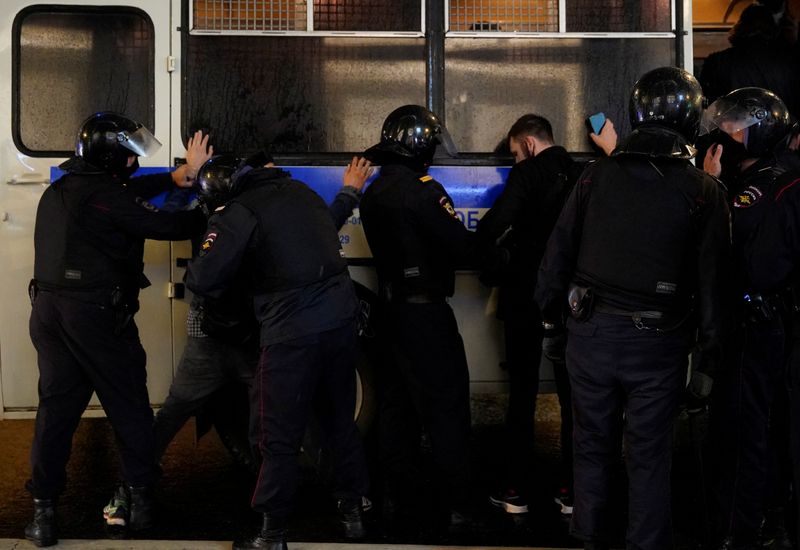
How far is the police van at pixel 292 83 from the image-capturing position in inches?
207

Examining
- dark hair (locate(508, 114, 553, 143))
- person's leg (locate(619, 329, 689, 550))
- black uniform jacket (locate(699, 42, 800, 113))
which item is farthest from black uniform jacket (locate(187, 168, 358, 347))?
black uniform jacket (locate(699, 42, 800, 113))

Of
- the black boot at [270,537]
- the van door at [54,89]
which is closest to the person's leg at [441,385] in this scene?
the black boot at [270,537]

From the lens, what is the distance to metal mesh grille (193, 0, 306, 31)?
5266mm

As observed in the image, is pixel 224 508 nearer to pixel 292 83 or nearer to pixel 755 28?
pixel 292 83

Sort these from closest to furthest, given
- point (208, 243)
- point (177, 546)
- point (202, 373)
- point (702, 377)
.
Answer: point (702, 377) < point (208, 243) < point (177, 546) < point (202, 373)

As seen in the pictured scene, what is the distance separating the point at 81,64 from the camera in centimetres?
528

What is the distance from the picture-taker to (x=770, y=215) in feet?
12.9

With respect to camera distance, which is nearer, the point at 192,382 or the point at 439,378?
the point at 439,378

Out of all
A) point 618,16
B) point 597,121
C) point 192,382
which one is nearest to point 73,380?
point 192,382

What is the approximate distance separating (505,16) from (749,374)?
2.25m

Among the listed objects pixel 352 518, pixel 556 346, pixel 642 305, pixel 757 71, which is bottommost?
pixel 352 518

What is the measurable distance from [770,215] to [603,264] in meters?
0.69

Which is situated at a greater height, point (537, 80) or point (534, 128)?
point (537, 80)

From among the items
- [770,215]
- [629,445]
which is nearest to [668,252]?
[770,215]
